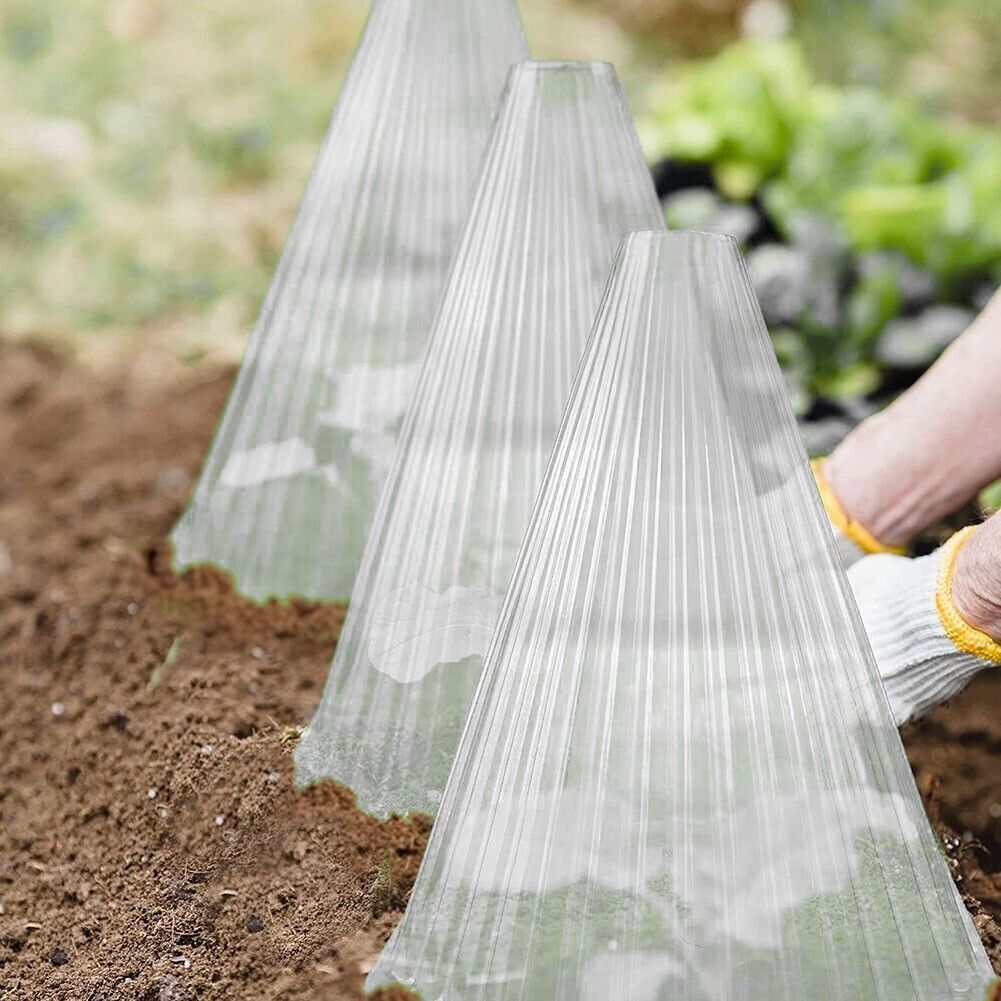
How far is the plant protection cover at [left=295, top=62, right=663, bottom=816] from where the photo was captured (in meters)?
1.23

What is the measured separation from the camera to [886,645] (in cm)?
123

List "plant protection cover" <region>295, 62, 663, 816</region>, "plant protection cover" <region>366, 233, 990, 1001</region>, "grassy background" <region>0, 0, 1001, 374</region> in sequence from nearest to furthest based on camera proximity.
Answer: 1. "plant protection cover" <region>366, 233, 990, 1001</region>
2. "plant protection cover" <region>295, 62, 663, 816</region>
3. "grassy background" <region>0, 0, 1001, 374</region>

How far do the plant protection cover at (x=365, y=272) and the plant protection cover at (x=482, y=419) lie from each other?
0.27 metres

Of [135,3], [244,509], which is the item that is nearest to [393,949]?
[244,509]

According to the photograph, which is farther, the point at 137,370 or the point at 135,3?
the point at 135,3

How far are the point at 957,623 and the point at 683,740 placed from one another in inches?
12.6

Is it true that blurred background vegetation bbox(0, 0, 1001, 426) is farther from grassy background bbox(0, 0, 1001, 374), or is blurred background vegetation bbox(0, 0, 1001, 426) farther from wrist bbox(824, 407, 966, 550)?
wrist bbox(824, 407, 966, 550)

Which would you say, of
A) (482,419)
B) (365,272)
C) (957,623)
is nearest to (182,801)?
(482,419)

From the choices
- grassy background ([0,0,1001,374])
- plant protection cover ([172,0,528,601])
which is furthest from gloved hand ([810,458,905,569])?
grassy background ([0,0,1001,374])

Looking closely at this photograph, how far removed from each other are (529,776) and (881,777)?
10.2 inches

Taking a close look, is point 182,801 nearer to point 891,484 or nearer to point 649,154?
point 891,484

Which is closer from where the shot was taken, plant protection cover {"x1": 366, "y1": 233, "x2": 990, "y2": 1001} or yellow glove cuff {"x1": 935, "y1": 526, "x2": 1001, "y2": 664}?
plant protection cover {"x1": 366, "y1": 233, "x2": 990, "y2": 1001}

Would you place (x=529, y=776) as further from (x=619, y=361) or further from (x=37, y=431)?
(x=37, y=431)

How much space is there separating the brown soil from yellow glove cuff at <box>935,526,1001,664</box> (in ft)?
0.64
